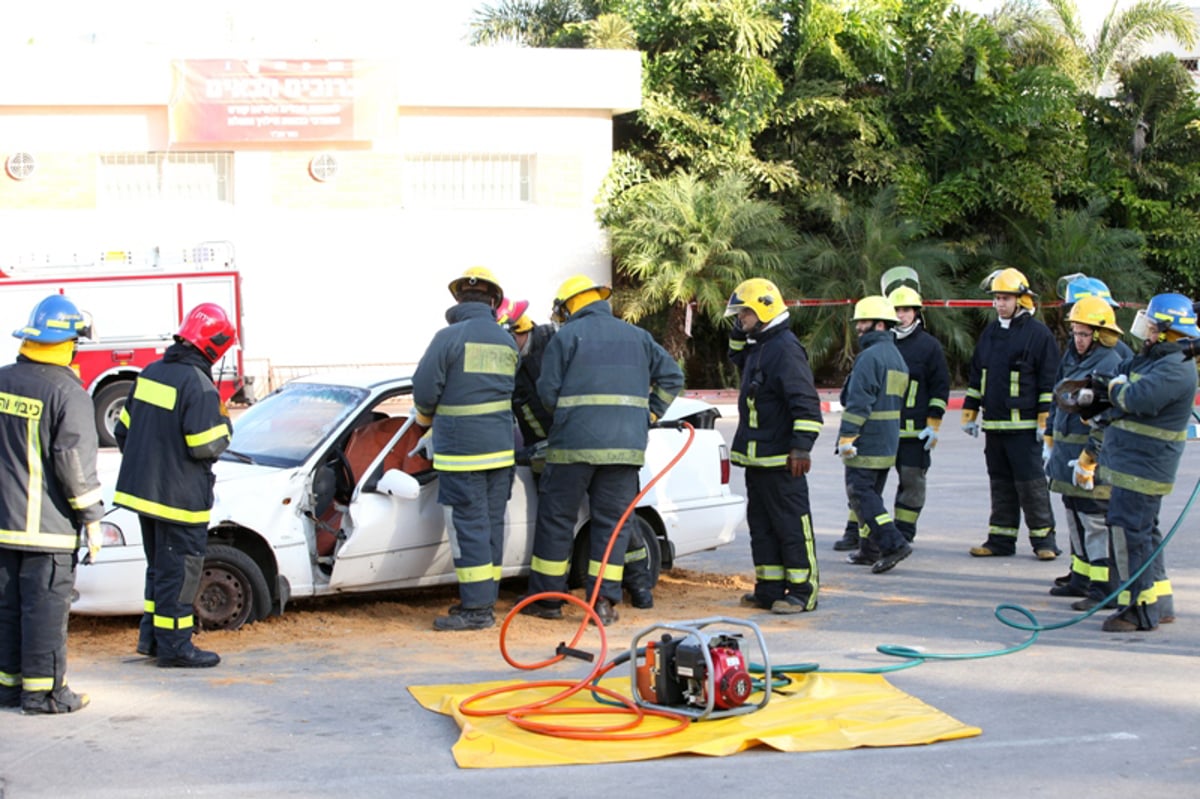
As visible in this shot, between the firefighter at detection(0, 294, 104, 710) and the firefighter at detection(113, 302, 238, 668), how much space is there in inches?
25.7

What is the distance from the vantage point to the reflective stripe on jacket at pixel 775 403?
8234 mm

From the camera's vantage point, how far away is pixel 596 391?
26.3ft

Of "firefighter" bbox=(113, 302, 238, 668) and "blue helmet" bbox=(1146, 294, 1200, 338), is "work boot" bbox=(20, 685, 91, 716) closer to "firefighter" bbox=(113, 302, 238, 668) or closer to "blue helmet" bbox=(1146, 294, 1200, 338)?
"firefighter" bbox=(113, 302, 238, 668)

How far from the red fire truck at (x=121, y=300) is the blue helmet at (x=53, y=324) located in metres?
12.9

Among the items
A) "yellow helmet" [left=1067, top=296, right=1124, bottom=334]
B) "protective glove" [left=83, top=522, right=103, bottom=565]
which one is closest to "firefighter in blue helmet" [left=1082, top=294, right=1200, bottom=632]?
"yellow helmet" [left=1067, top=296, right=1124, bottom=334]

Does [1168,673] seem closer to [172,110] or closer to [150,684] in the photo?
[150,684]

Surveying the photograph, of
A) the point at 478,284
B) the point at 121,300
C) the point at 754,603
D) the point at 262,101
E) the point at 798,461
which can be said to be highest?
the point at 262,101

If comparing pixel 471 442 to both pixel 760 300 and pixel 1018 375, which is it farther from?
pixel 1018 375

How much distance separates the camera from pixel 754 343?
862 centimetres

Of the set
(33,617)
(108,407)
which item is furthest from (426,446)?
(108,407)

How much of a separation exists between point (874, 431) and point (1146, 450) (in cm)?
249

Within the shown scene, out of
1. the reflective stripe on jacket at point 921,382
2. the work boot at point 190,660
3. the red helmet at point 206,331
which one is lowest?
the work boot at point 190,660

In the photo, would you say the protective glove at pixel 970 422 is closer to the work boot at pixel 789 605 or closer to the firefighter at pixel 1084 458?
the firefighter at pixel 1084 458

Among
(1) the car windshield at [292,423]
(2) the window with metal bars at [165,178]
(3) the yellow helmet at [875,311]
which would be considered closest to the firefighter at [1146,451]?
(3) the yellow helmet at [875,311]
